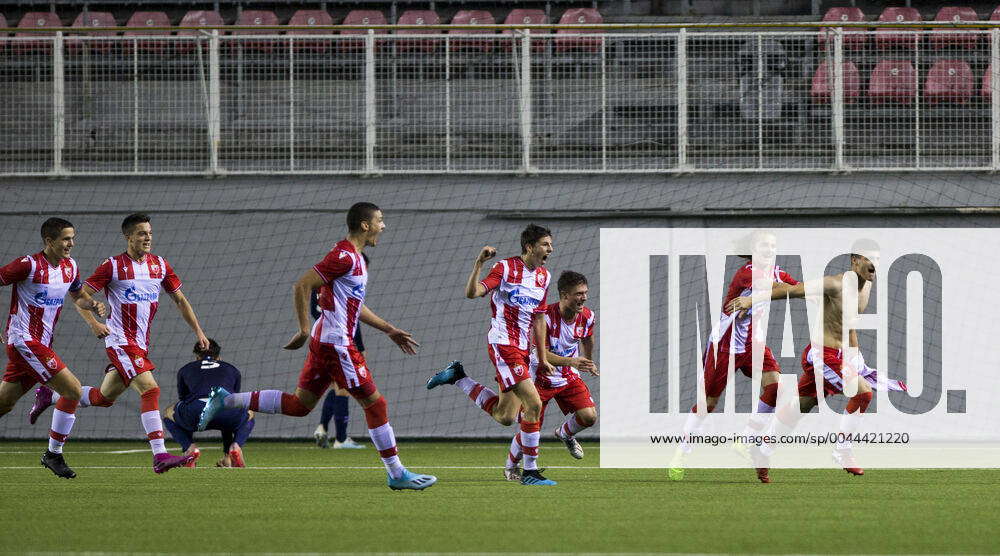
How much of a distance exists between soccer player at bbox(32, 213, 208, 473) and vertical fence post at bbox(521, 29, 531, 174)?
6182 mm

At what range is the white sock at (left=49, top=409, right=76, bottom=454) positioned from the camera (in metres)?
10.2

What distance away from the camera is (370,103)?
15938 mm

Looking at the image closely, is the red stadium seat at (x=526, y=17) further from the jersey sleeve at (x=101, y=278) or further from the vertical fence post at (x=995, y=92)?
the jersey sleeve at (x=101, y=278)

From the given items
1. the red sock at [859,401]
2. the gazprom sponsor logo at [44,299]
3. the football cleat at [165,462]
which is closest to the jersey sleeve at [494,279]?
the football cleat at [165,462]

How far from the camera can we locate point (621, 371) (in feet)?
52.2

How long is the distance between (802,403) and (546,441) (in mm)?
6593

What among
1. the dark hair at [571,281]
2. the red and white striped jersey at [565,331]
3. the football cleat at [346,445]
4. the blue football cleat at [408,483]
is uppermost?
the dark hair at [571,281]

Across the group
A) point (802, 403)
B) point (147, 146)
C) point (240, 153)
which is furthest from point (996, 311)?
point (147, 146)

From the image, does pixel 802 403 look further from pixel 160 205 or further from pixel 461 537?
pixel 160 205

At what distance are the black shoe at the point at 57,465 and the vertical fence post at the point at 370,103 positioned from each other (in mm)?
6747

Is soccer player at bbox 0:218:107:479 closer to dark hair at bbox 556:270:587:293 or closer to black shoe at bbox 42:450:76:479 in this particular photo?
black shoe at bbox 42:450:76:479

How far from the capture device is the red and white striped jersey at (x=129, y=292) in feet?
34.3

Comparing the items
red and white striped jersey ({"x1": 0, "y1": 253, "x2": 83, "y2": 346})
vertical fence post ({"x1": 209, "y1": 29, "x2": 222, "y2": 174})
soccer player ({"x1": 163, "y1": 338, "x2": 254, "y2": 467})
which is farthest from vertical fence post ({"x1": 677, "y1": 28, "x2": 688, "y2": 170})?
red and white striped jersey ({"x1": 0, "y1": 253, "x2": 83, "y2": 346})

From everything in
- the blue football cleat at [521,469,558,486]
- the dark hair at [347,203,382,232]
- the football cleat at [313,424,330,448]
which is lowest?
the football cleat at [313,424,330,448]
